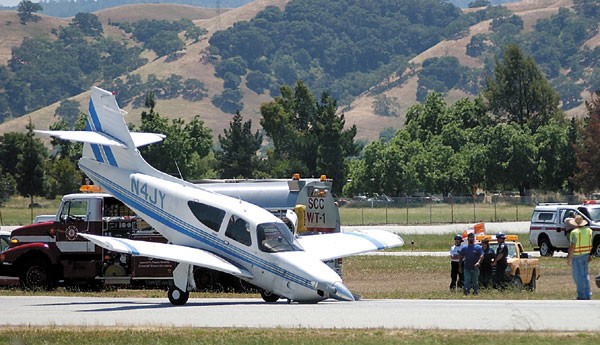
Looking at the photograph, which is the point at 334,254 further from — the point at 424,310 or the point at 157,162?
the point at 157,162

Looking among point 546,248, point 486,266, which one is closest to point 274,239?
point 486,266

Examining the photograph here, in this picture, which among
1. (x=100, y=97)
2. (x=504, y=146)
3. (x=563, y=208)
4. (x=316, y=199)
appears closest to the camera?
(x=100, y=97)

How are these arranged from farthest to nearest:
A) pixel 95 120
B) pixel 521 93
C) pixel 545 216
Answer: pixel 521 93 → pixel 545 216 → pixel 95 120

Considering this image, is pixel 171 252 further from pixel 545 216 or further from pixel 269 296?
pixel 545 216

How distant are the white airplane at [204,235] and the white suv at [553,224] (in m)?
19.8

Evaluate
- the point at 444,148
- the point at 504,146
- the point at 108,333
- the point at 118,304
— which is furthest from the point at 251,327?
the point at 444,148

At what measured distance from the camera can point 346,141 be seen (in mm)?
114938

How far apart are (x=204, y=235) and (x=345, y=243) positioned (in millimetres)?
3471

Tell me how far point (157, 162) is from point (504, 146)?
30.2m

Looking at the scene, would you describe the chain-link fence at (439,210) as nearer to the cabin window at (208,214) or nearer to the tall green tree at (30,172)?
the tall green tree at (30,172)

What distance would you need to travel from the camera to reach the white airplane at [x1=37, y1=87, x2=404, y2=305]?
23844mm

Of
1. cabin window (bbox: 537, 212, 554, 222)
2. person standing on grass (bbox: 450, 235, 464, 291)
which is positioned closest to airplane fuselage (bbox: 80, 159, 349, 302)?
person standing on grass (bbox: 450, 235, 464, 291)

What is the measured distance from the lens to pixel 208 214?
83.3 ft

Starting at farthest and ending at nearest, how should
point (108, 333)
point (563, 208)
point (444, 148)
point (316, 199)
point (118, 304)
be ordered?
1. point (444, 148)
2. point (563, 208)
3. point (316, 199)
4. point (118, 304)
5. point (108, 333)
